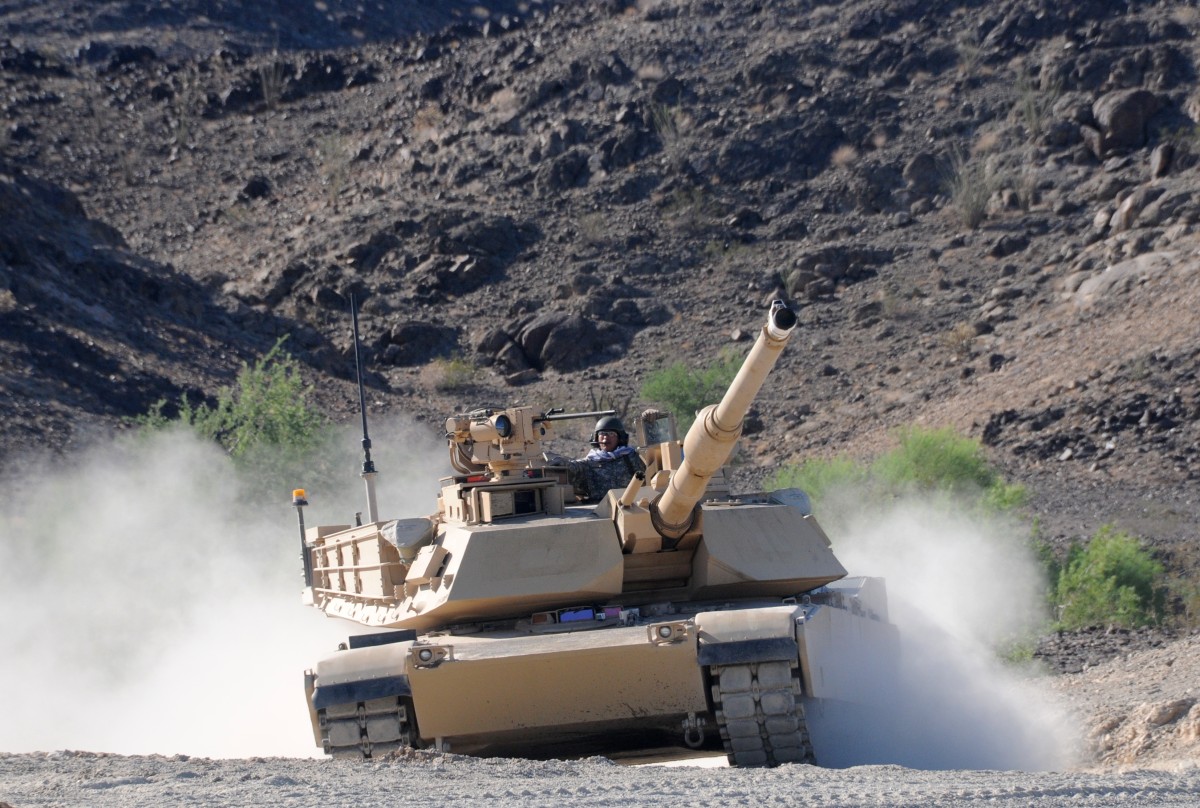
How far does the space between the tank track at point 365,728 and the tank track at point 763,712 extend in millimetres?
1893

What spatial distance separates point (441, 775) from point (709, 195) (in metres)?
31.2

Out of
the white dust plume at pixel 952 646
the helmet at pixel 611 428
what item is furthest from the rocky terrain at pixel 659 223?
the helmet at pixel 611 428

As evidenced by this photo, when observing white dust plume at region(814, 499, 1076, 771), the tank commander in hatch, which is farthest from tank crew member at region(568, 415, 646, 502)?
white dust plume at region(814, 499, 1076, 771)

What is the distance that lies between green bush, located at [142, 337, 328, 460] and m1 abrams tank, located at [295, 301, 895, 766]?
13.1 m

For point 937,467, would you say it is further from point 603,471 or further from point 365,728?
point 365,728

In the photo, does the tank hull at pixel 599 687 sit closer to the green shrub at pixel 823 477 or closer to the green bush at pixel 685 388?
the green shrub at pixel 823 477

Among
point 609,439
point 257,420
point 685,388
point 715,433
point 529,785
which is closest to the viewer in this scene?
point 529,785

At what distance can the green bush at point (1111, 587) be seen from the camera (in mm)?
19203

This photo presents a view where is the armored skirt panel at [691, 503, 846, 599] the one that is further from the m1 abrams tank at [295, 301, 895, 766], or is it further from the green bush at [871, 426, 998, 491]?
the green bush at [871, 426, 998, 491]

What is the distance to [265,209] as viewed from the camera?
42062 mm

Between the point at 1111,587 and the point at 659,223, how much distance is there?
20487mm

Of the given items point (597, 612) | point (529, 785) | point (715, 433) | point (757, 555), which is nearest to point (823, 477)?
point (757, 555)

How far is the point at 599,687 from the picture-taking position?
10195 mm

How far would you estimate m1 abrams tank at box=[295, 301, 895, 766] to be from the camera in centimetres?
1000
